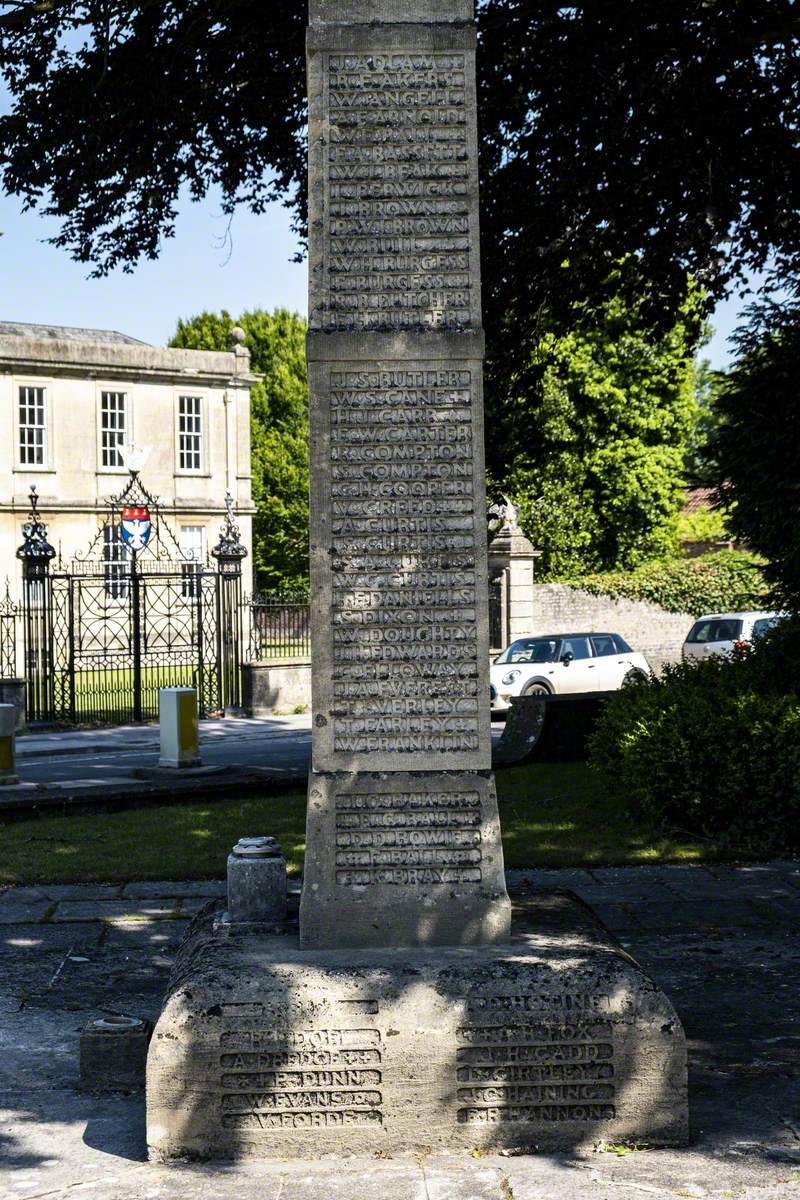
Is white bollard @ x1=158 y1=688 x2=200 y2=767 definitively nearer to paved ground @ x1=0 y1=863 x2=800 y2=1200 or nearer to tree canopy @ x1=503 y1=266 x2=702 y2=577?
paved ground @ x1=0 y1=863 x2=800 y2=1200

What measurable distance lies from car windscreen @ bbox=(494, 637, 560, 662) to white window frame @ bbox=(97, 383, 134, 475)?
1856cm

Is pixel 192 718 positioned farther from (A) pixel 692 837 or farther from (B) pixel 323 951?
(B) pixel 323 951

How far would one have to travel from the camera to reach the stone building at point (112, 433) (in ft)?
138

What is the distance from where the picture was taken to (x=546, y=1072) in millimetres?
5355

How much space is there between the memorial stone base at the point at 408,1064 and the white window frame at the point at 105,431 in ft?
130

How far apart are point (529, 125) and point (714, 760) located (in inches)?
246

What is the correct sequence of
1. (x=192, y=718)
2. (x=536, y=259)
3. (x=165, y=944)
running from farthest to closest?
(x=192, y=718)
(x=536, y=259)
(x=165, y=944)

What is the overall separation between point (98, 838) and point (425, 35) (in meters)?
8.11

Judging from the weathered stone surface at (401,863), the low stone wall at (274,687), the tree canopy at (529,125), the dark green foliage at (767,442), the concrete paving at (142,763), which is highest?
the tree canopy at (529,125)

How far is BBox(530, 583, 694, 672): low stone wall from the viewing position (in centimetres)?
4053

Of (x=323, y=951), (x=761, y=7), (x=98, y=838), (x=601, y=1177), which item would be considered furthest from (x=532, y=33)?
(x=601, y=1177)

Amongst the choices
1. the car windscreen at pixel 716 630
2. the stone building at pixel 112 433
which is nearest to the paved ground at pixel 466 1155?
the car windscreen at pixel 716 630

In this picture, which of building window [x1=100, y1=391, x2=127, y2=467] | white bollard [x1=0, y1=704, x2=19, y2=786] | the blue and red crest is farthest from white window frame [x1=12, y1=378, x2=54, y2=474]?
white bollard [x1=0, y1=704, x2=19, y2=786]

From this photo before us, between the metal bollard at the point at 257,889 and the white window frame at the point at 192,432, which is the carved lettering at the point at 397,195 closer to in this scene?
Answer: the metal bollard at the point at 257,889
